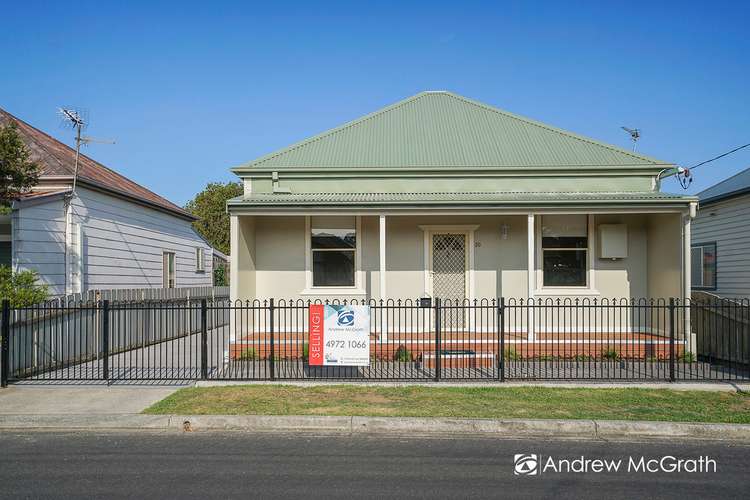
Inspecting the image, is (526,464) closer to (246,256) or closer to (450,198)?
(450,198)

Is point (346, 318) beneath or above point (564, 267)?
beneath

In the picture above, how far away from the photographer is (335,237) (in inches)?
545

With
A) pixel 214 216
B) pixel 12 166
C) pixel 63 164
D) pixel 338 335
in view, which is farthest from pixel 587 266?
pixel 214 216

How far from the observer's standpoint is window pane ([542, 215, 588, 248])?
13844 millimetres

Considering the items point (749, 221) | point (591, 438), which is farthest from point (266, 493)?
point (749, 221)

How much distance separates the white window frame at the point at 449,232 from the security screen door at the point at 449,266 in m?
0.12

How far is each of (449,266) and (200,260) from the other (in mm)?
13167

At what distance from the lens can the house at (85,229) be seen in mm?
13023

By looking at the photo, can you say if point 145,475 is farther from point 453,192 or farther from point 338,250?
point 453,192

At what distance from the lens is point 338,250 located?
13766mm

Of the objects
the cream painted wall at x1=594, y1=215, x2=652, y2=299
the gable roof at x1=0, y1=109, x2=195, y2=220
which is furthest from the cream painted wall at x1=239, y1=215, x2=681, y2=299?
the gable roof at x1=0, y1=109, x2=195, y2=220

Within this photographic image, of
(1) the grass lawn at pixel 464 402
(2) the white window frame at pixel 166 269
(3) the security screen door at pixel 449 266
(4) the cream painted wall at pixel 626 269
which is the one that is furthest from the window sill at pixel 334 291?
(2) the white window frame at pixel 166 269

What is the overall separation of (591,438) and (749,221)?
436 inches

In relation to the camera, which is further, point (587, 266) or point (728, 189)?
point (728, 189)
